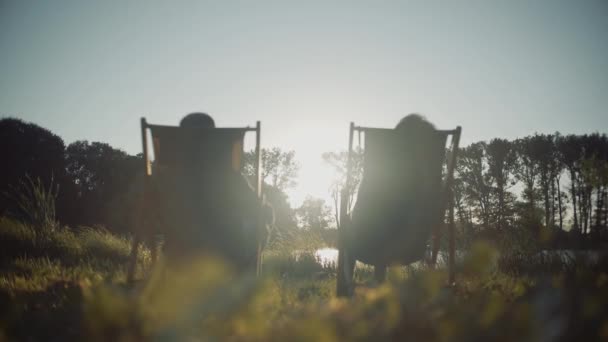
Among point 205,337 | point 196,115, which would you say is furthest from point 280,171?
point 205,337

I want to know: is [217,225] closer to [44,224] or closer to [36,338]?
[36,338]

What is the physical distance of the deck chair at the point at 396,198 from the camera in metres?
2.83

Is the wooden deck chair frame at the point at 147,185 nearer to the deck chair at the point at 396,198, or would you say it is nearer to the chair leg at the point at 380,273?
the deck chair at the point at 396,198

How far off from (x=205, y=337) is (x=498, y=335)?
0.77 meters

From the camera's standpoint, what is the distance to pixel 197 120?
114 inches

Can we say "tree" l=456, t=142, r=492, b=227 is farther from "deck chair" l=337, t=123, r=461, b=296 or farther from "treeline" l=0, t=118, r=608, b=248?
"deck chair" l=337, t=123, r=461, b=296

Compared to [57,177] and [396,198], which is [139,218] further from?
[57,177]

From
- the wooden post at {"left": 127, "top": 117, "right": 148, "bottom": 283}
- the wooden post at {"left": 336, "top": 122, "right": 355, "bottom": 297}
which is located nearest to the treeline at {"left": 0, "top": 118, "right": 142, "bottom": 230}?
the wooden post at {"left": 127, "top": 117, "right": 148, "bottom": 283}

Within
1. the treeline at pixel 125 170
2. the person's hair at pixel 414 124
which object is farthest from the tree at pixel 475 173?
the person's hair at pixel 414 124

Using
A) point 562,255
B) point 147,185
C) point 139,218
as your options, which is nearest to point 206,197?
point 147,185

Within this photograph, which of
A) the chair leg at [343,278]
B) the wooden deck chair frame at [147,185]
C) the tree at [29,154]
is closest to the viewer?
the chair leg at [343,278]

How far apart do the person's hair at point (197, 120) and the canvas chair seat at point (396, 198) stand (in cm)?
145

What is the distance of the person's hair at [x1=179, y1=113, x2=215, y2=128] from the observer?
9.50ft

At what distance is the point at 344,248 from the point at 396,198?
2.08 ft
